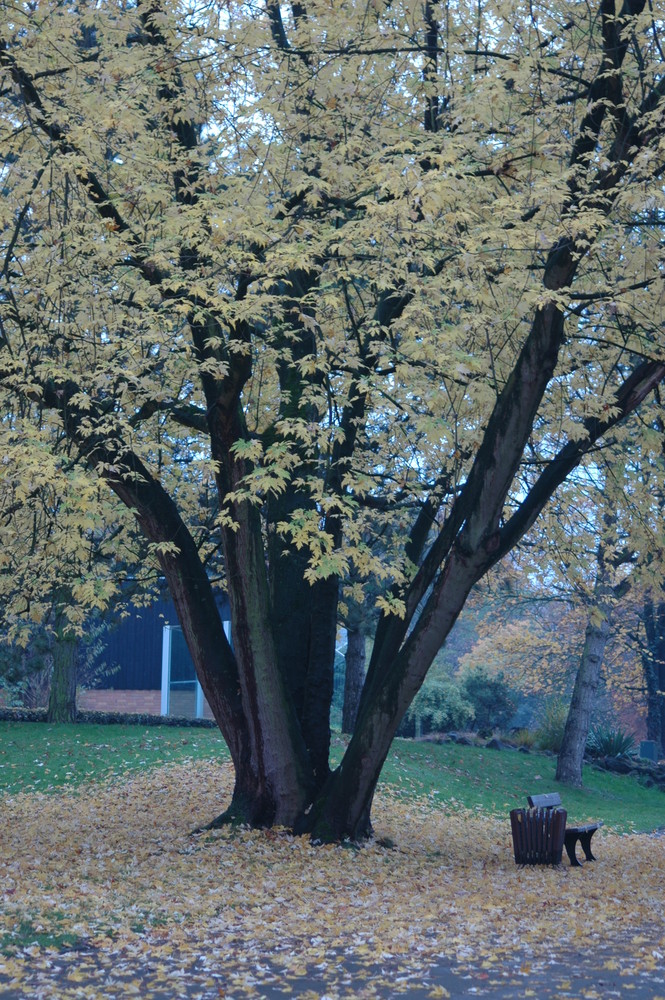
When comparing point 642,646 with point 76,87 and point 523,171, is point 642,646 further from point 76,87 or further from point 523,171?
point 76,87

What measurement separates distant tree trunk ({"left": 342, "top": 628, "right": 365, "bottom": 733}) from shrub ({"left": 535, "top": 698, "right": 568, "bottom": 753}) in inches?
250

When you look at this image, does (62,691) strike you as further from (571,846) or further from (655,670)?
(655,670)

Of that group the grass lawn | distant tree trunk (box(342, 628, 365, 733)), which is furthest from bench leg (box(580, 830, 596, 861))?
distant tree trunk (box(342, 628, 365, 733))

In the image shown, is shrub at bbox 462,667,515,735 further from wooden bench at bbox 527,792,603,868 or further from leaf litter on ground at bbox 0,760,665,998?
wooden bench at bbox 527,792,603,868

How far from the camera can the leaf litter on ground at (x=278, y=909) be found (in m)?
6.12

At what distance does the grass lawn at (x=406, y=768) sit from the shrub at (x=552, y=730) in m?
1.37

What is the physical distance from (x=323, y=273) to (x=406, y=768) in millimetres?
13049

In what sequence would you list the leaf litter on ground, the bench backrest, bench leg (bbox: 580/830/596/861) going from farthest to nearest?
bench leg (bbox: 580/830/596/861), the bench backrest, the leaf litter on ground

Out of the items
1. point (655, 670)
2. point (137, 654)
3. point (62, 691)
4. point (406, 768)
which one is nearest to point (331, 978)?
point (406, 768)

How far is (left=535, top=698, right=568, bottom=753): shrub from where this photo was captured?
26219 mm

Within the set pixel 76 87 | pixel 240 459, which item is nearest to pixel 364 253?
pixel 240 459

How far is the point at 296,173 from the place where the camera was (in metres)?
9.82

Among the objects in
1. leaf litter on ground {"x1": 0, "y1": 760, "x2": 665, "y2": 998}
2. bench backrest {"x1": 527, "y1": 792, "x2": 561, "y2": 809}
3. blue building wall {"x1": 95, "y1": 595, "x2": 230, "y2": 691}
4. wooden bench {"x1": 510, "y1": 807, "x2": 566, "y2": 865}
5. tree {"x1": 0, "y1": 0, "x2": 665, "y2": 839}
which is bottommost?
leaf litter on ground {"x1": 0, "y1": 760, "x2": 665, "y2": 998}

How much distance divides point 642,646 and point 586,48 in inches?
800
